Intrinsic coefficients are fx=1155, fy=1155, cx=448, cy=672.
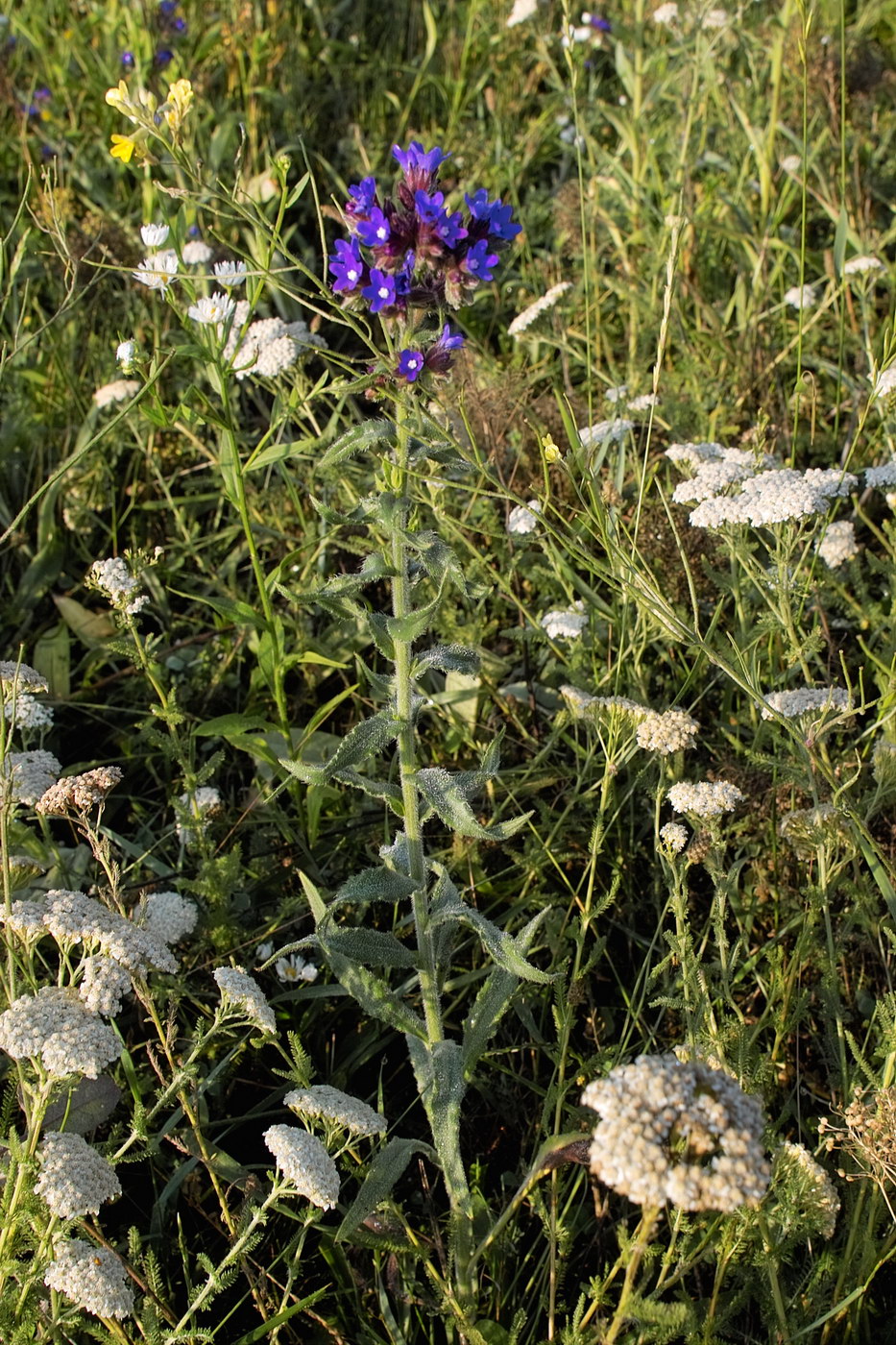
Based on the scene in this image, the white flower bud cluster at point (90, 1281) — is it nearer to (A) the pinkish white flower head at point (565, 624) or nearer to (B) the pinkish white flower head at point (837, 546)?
(A) the pinkish white flower head at point (565, 624)

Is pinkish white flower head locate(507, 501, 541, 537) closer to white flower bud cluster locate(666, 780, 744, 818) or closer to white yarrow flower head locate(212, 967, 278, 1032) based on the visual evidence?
white flower bud cluster locate(666, 780, 744, 818)

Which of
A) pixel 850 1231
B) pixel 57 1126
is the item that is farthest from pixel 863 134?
pixel 57 1126

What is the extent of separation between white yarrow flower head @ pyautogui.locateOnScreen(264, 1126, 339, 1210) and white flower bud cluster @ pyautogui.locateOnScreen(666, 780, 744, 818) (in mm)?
771

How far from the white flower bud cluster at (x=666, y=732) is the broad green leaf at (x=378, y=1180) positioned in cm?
76

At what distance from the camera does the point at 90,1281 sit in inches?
58.2

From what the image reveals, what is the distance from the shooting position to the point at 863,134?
4.20 meters

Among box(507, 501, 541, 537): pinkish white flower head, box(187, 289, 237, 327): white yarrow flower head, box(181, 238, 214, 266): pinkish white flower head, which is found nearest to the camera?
box(187, 289, 237, 327): white yarrow flower head

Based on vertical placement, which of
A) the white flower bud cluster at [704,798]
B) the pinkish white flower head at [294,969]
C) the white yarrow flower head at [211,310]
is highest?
the white yarrow flower head at [211,310]

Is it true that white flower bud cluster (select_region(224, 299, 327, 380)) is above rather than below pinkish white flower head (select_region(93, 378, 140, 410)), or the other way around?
above

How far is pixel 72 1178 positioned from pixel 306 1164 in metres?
0.30

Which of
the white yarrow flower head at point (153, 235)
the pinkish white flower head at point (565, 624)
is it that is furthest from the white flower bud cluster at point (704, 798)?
the white yarrow flower head at point (153, 235)

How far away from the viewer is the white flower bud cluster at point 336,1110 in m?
1.65

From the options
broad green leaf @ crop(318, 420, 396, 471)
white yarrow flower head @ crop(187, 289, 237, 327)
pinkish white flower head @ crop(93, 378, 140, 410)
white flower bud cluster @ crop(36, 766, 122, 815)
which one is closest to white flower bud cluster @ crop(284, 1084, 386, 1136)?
white flower bud cluster @ crop(36, 766, 122, 815)

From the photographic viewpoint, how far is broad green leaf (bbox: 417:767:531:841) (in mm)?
1734
